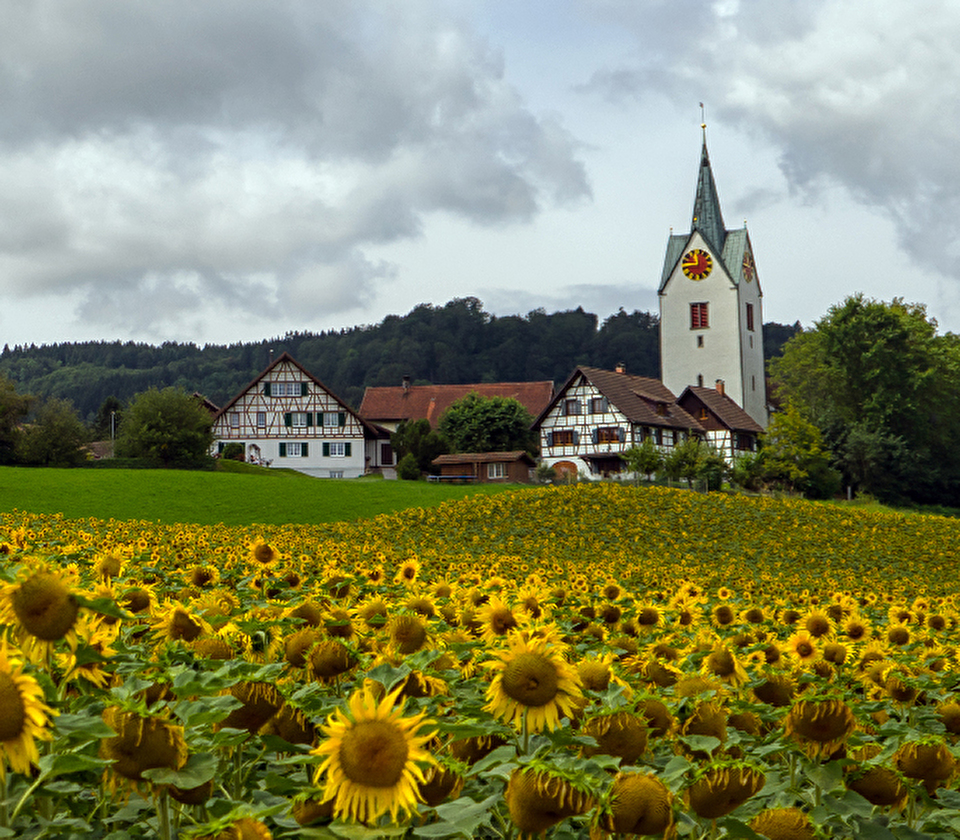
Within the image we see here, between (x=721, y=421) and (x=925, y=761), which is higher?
(x=721, y=421)

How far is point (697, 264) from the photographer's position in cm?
7269

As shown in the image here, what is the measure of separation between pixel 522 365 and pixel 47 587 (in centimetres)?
10809

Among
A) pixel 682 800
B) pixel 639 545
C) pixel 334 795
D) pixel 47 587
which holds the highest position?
pixel 47 587

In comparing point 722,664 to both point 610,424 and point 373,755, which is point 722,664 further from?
point 610,424

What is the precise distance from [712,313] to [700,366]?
4.03 metres

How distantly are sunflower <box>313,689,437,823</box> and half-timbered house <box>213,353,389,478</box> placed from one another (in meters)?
63.9

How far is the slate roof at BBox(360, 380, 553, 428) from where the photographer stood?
249 feet

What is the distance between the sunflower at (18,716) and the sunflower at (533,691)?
2.91 feet

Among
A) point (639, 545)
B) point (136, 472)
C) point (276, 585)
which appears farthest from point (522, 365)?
point (276, 585)

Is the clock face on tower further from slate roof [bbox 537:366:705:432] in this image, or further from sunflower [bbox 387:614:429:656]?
sunflower [bbox 387:614:429:656]

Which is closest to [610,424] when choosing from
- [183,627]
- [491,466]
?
[491,466]

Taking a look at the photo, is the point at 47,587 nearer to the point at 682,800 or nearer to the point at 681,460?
the point at 682,800

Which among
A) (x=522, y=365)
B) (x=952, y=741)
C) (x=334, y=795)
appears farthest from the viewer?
(x=522, y=365)

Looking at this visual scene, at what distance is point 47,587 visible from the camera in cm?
187
